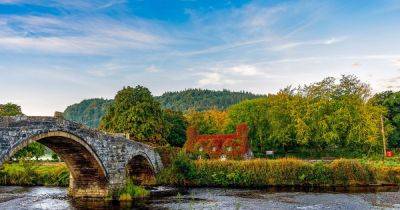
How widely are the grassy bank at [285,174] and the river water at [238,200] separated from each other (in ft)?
10.9

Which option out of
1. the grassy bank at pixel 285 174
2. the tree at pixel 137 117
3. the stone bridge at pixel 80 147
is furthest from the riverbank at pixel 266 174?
the tree at pixel 137 117

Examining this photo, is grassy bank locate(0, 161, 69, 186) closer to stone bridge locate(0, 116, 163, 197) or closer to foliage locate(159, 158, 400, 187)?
stone bridge locate(0, 116, 163, 197)

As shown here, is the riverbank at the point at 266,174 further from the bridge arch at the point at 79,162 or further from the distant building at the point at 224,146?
the distant building at the point at 224,146

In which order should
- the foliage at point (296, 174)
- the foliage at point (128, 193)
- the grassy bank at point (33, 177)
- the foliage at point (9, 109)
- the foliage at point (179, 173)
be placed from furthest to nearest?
the foliage at point (9, 109)
the grassy bank at point (33, 177)
the foliage at point (179, 173)
the foliage at point (296, 174)
the foliage at point (128, 193)

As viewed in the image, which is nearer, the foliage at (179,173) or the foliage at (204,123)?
the foliage at (179,173)

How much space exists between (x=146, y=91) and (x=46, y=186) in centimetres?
2461

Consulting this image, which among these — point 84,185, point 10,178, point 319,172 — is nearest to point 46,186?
point 10,178

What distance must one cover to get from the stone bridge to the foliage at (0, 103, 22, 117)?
36.9 metres

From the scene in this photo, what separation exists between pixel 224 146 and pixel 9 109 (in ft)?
122

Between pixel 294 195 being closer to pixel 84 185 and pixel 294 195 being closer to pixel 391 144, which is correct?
pixel 84 185

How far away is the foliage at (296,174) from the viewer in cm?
4456

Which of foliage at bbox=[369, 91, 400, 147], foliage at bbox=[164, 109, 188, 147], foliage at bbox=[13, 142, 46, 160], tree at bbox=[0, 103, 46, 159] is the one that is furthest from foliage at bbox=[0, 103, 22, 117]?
foliage at bbox=[369, 91, 400, 147]

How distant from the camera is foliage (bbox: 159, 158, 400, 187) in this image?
44.6 metres

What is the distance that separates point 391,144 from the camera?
80.9 m
